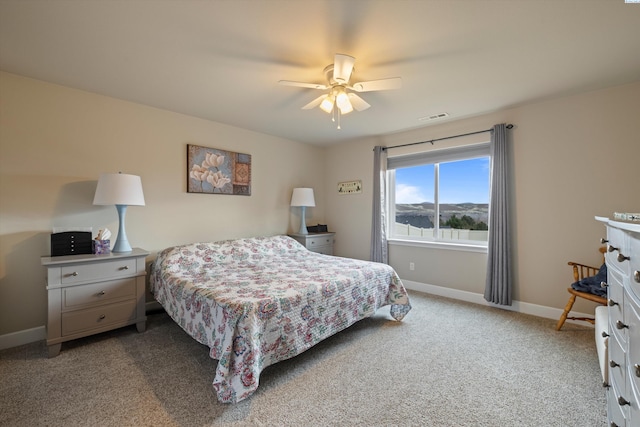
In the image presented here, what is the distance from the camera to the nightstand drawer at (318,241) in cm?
424

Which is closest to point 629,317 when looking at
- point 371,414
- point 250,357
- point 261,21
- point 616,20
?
point 371,414

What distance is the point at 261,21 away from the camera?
5.55 feet

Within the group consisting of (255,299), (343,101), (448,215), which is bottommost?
(255,299)

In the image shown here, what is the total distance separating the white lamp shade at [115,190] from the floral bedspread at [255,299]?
2.21 feet

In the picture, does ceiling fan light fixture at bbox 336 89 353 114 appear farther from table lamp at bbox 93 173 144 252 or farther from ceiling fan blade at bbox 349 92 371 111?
table lamp at bbox 93 173 144 252

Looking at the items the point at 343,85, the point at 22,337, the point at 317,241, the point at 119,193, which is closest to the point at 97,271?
the point at 119,193

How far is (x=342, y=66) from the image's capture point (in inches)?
75.0

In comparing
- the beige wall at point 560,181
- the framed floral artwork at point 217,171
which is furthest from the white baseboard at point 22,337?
the beige wall at point 560,181

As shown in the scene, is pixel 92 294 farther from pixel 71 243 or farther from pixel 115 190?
pixel 115 190

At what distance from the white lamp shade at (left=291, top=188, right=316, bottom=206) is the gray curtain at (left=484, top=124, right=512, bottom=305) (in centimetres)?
241

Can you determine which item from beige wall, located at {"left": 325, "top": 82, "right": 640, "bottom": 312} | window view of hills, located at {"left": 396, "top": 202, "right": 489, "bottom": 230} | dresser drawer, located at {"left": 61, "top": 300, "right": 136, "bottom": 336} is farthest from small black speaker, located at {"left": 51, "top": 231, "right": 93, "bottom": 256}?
beige wall, located at {"left": 325, "top": 82, "right": 640, "bottom": 312}

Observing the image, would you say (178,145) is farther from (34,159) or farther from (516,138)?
(516,138)

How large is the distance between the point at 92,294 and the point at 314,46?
Answer: 2.68 metres

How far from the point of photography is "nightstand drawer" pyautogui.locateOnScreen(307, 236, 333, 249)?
4.24 meters
